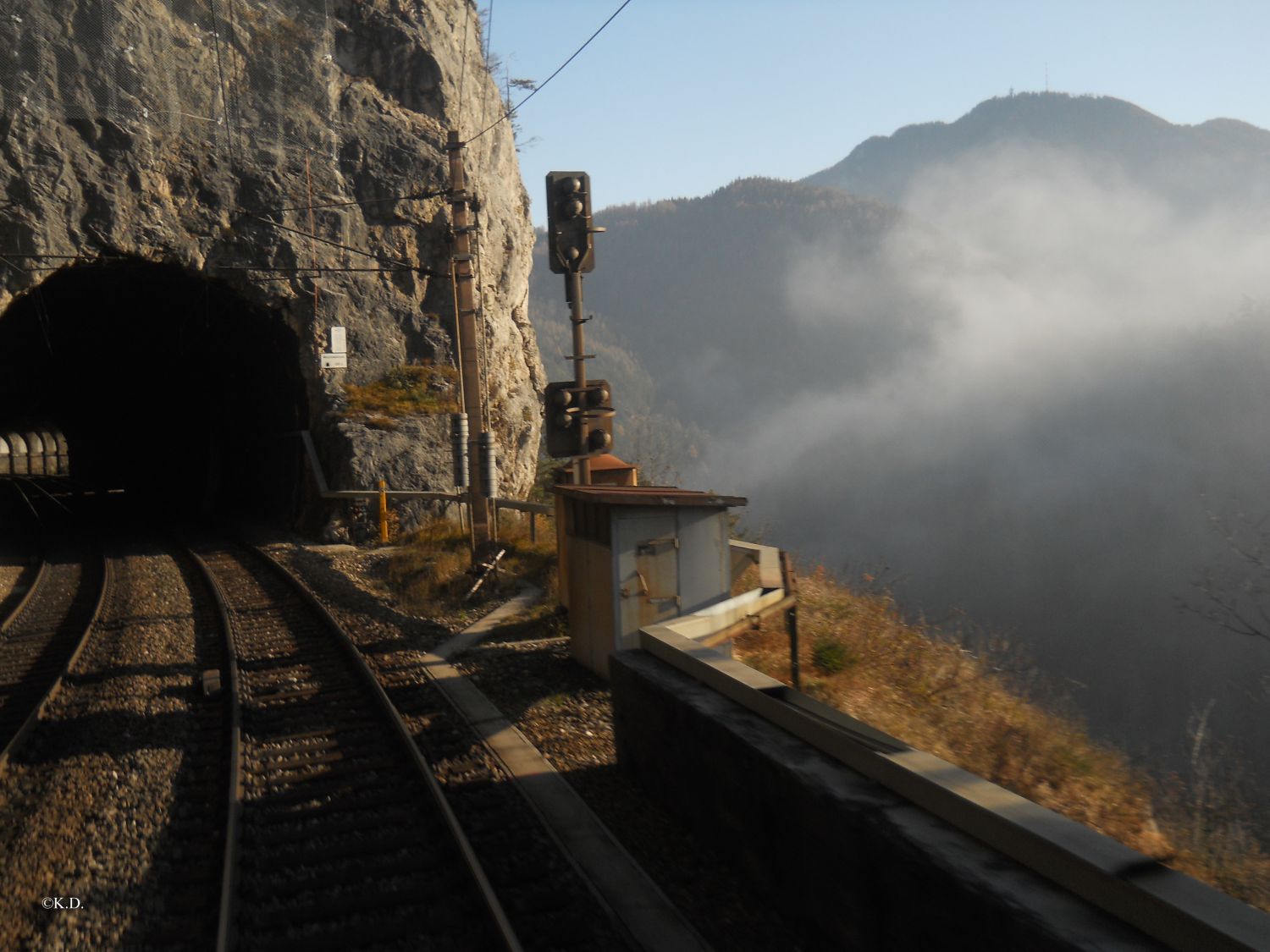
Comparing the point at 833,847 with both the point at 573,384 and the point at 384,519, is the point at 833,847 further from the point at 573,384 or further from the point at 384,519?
the point at 384,519

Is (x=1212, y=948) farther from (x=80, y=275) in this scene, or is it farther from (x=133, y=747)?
(x=80, y=275)

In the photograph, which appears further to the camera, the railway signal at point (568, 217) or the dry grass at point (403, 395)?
the dry grass at point (403, 395)

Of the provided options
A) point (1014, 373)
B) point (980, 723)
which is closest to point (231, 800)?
point (980, 723)

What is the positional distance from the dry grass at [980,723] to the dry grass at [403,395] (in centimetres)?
1312

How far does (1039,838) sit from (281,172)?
24.0 meters

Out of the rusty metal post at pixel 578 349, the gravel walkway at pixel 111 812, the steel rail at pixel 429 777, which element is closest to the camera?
the steel rail at pixel 429 777

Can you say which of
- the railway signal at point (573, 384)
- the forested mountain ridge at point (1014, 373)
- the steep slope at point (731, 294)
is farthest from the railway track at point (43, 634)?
the steep slope at point (731, 294)

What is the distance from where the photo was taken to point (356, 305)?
23.7 metres

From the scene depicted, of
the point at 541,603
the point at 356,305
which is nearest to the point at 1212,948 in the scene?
the point at 541,603

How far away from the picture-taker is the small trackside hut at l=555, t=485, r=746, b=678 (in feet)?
29.0

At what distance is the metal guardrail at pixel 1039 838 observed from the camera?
2.92m

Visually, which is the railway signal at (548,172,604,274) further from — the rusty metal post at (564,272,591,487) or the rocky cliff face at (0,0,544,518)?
the rocky cliff face at (0,0,544,518)

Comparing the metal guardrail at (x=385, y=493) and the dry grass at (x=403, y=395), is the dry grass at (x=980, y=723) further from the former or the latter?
the dry grass at (x=403, y=395)

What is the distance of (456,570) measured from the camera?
50.1ft
